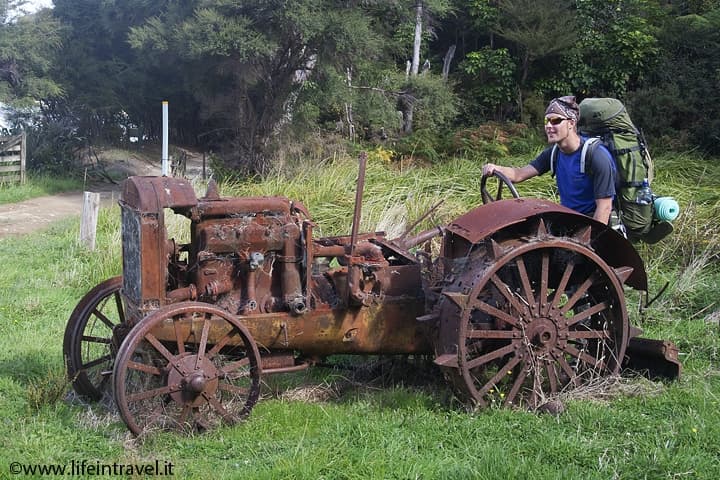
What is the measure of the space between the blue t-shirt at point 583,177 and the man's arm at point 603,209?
0.03 m

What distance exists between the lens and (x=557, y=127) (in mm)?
4809

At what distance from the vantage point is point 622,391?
4629 mm

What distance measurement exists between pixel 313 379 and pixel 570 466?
2071 millimetres

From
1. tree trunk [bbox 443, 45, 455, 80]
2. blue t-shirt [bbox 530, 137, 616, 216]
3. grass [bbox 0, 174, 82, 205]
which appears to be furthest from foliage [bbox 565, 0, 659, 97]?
grass [bbox 0, 174, 82, 205]

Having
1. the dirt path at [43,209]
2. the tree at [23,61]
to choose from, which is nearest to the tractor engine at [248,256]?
the dirt path at [43,209]

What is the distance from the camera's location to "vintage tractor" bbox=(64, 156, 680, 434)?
4234mm

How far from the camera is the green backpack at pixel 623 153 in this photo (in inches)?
192

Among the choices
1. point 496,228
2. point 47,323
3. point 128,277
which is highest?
point 496,228

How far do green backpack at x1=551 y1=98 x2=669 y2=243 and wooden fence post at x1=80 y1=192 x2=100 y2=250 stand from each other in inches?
257

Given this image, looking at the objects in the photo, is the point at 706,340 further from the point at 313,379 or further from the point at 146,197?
the point at 146,197

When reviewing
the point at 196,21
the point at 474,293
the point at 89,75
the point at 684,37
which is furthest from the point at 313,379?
the point at 89,75

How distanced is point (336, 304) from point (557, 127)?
1823 mm

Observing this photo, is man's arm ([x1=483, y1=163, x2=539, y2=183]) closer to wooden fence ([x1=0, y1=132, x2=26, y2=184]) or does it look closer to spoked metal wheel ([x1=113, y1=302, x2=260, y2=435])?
spoked metal wheel ([x1=113, y1=302, x2=260, y2=435])

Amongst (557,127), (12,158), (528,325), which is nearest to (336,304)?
(528,325)
